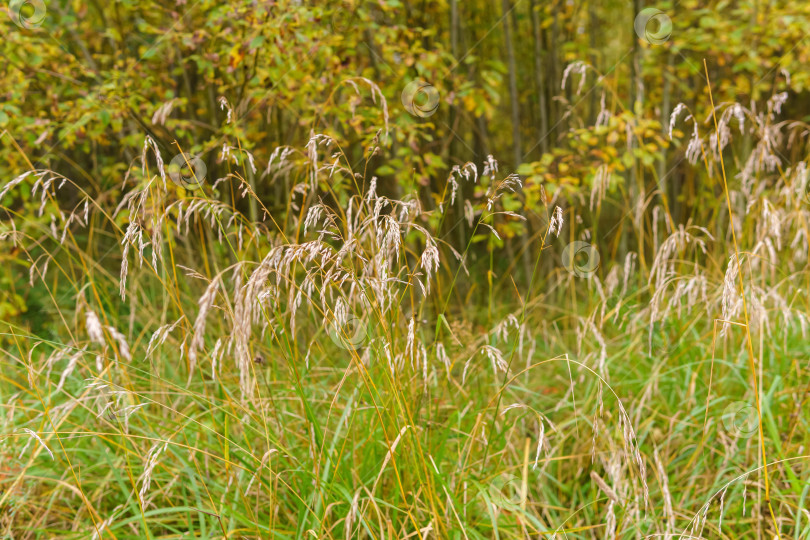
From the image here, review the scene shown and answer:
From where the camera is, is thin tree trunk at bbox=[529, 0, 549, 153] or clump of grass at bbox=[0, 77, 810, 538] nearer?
clump of grass at bbox=[0, 77, 810, 538]

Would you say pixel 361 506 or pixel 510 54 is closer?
pixel 361 506

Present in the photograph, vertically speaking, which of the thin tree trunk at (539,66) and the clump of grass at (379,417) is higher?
the thin tree trunk at (539,66)

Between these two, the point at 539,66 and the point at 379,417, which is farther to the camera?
the point at 539,66

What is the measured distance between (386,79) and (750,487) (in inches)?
103

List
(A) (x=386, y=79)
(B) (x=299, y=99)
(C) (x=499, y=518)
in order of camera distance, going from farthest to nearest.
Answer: (A) (x=386, y=79) → (B) (x=299, y=99) → (C) (x=499, y=518)

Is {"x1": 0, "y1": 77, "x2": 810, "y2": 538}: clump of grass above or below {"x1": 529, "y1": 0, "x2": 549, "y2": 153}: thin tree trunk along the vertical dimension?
below

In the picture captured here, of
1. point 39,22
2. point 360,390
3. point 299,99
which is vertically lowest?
point 360,390

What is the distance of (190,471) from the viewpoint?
1680 millimetres

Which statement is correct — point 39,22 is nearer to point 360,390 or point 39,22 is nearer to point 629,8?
point 360,390

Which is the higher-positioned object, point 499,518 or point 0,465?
point 0,465

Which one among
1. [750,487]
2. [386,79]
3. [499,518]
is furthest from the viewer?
[386,79]

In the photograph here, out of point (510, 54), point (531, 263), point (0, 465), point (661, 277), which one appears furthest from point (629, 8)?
point (0, 465)

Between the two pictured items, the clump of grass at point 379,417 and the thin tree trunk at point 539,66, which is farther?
the thin tree trunk at point 539,66

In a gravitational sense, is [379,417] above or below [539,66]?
below
